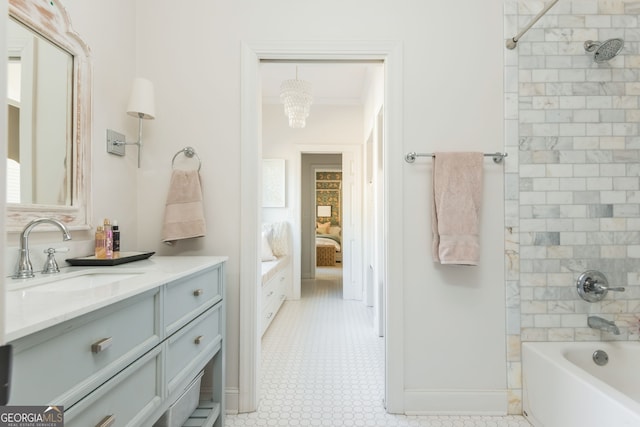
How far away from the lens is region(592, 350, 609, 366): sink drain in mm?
1687

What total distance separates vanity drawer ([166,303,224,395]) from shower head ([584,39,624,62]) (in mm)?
2421

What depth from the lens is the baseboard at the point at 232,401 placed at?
1766mm

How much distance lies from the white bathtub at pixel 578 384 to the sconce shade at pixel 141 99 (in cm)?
239

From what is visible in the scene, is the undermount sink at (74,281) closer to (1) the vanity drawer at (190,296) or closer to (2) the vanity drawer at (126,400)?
(1) the vanity drawer at (190,296)

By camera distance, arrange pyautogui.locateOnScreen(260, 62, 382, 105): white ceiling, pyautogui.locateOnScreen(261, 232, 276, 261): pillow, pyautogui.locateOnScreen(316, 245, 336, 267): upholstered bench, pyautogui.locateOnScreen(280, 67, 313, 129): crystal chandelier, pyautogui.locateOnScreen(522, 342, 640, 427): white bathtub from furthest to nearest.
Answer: pyautogui.locateOnScreen(316, 245, 336, 267): upholstered bench, pyautogui.locateOnScreen(261, 232, 276, 261): pillow, pyautogui.locateOnScreen(260, 62, 382, 105): white ceiling, pyautogui.locateOnScreen(280, 67, 313, 129): crystal chandelier, pyautogui.locateOnScreen(522, 342, 640, 427): white bathtub

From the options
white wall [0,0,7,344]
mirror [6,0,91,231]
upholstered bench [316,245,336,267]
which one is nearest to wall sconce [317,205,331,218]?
upholstered bench [316,245,336,267]

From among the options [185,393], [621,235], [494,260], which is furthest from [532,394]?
[185,393]

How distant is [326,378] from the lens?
7.00 feet

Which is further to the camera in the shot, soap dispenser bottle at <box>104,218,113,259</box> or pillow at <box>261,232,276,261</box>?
pillow at <box>261,232,276,261</box>

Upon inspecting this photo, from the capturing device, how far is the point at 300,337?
288 cm

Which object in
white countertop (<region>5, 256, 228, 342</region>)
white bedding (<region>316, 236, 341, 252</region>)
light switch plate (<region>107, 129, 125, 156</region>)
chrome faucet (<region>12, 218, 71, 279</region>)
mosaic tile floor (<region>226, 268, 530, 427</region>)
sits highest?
light switch plate (<region>107, 129, 125, 156</region>)

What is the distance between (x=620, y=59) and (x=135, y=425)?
2.82m

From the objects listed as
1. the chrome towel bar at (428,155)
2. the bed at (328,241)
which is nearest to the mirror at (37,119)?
the chrome towel bar at (428,155)

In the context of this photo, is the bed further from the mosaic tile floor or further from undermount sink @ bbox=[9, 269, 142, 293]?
undermount sink @ bbox=[9, 269, 142, 293]
